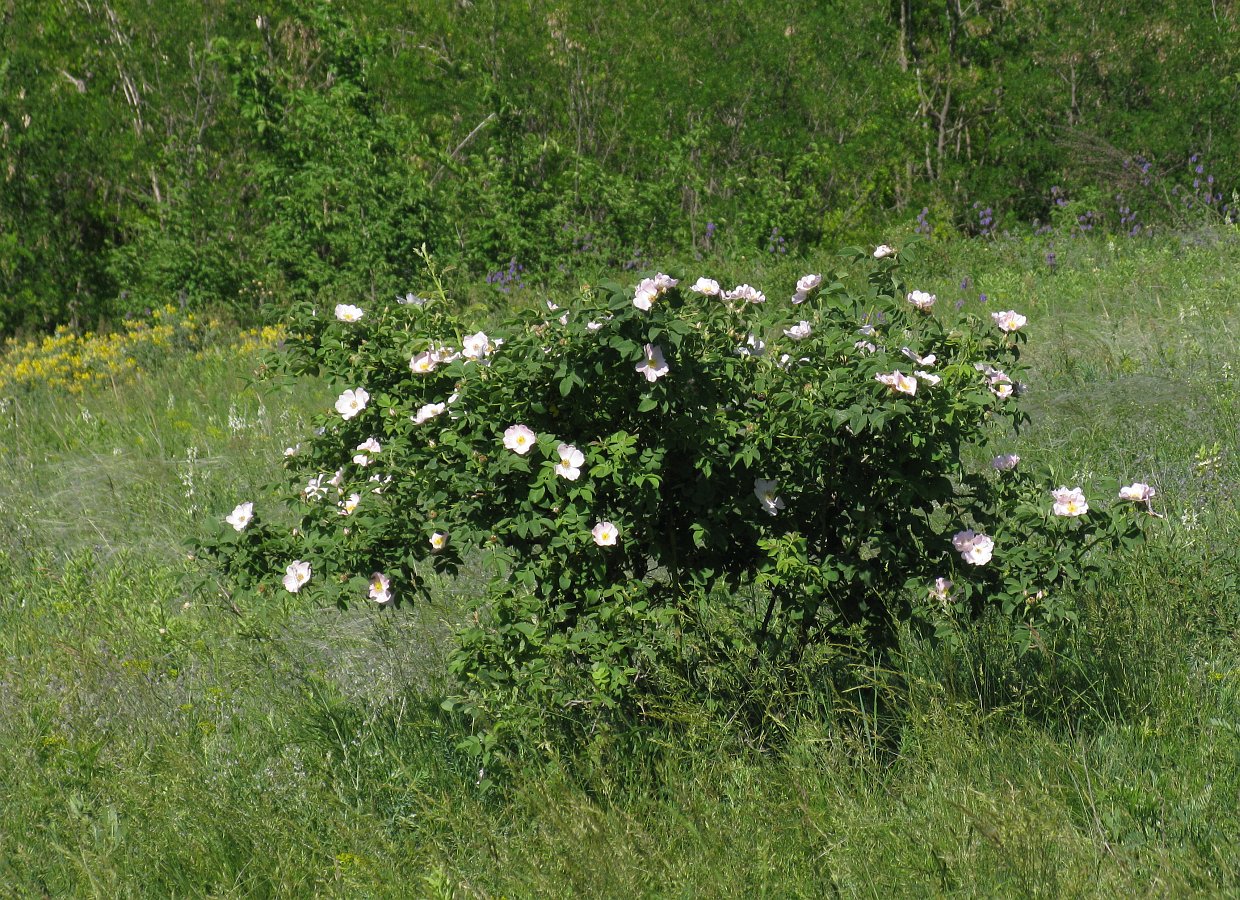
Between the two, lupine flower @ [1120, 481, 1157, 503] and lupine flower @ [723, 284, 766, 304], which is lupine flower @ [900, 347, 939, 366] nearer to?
lupine flower @ [723, 284, 766, 304]

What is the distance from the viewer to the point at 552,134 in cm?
1242

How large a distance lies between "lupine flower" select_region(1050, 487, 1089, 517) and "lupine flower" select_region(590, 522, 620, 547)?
3.46 ft

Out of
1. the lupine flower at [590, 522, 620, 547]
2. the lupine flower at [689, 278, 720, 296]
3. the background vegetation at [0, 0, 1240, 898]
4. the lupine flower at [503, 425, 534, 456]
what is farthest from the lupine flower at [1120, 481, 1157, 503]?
the lupine flower at [503, 425, 534, 456]

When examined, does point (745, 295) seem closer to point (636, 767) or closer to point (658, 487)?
point (658, 487)

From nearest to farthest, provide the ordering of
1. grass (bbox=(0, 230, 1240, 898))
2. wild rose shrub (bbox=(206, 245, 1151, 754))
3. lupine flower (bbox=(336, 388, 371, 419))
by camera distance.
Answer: grass (bbox=(0, 230, 1240, 898)) → wild rose shrub (bbox=(206, 245, 1151, 754)) → lupine flower (bbox=(336, 388, 371, 419))

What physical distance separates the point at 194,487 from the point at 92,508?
20.3 inches

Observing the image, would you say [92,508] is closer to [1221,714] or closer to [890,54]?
[1221,714]

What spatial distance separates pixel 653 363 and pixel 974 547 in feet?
3.01

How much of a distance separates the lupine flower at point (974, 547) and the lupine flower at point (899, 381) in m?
0.45

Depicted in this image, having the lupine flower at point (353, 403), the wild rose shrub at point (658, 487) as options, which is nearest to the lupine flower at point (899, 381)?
the wild rose shrub at point (658, 487)

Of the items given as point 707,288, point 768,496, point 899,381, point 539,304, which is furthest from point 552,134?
point 899,381

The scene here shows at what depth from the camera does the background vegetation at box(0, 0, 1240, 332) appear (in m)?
10.1

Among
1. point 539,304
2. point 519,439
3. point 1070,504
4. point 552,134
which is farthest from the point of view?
point 552,134

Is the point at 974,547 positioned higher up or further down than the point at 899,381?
further down
